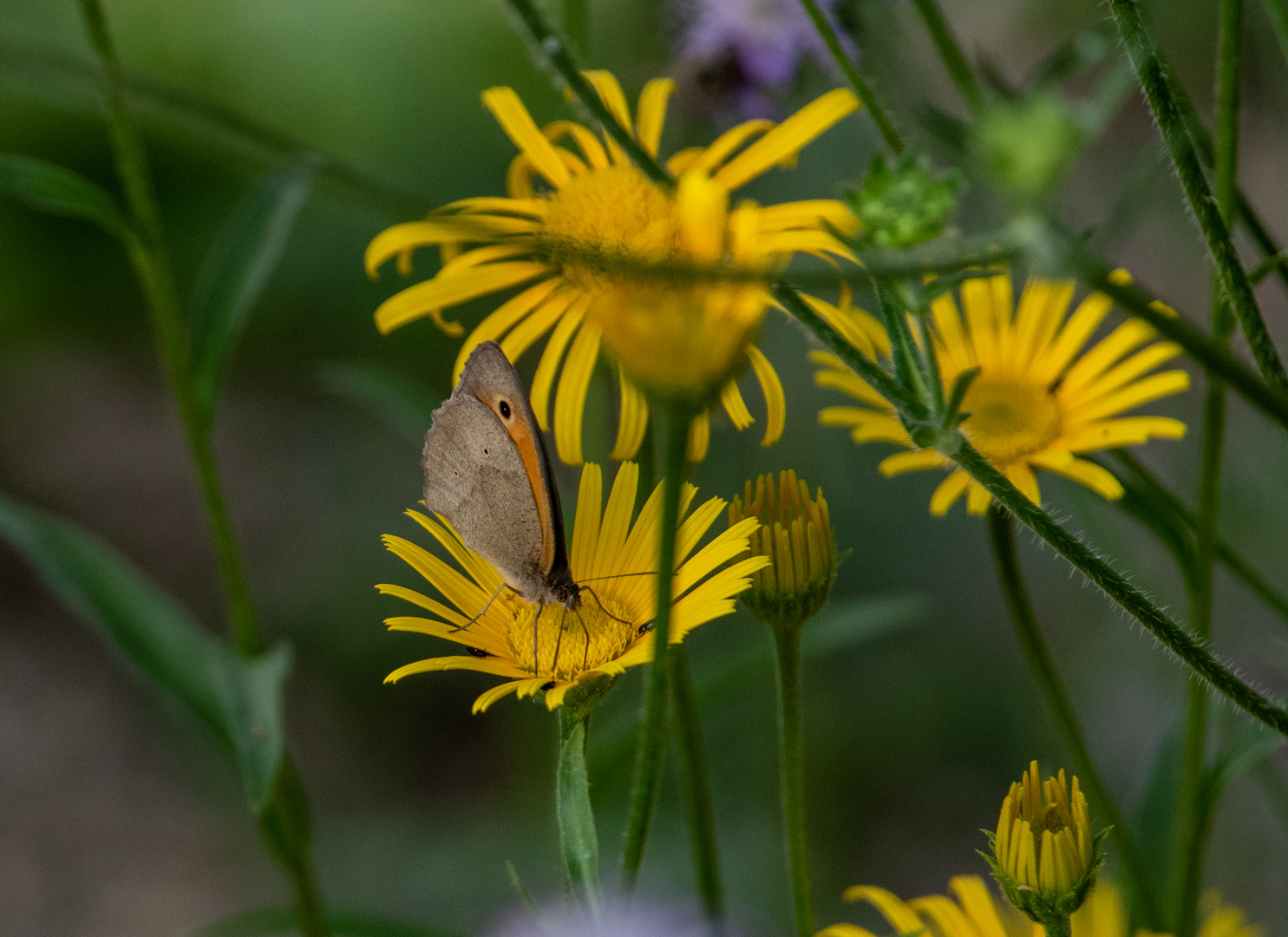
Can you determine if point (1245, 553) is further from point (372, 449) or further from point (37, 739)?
point (37, 739)

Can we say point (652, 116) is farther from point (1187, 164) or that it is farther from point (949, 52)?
point (1187, 164)

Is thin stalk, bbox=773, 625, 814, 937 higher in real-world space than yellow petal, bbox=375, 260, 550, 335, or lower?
lower

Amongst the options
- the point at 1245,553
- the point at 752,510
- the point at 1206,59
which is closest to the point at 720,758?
the point at 1245,553

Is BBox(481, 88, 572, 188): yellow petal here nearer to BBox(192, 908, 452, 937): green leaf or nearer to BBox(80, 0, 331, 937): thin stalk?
BBox(80, 0, 331, 937): thin stalk

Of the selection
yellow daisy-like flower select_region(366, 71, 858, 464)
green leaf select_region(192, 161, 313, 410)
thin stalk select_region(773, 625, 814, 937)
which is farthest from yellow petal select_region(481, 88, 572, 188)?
thin stalk select_region(773, 625, 814, 937)

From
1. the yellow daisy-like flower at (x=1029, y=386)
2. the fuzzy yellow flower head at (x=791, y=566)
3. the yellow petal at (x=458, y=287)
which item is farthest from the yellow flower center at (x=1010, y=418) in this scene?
the yellow petal at (x=458, y=287)

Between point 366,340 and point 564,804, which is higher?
point 366,340
